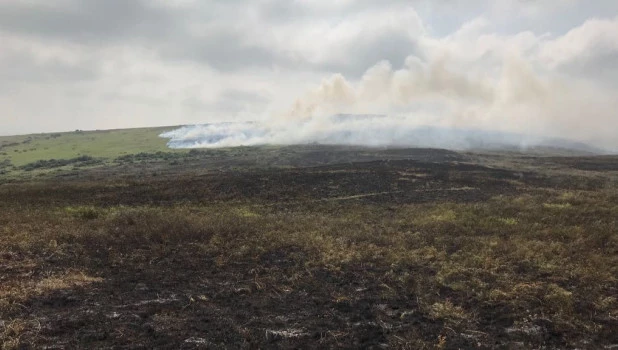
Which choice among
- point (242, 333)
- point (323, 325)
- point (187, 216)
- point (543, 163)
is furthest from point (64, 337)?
point (543, 163)

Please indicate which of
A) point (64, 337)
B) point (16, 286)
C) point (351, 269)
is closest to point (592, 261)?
point (351, 269)

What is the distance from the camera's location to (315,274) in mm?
16297

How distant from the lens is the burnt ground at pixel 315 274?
11383 millimetres

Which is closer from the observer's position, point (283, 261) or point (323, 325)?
point (323, 325)

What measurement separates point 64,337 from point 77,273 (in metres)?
5.68

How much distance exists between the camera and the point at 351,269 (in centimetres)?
1680

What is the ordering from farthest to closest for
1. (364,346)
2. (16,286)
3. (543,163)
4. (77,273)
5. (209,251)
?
(543,163), (209,251), (77,273), (16,286), (364,346)

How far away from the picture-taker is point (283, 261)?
58.3 ft

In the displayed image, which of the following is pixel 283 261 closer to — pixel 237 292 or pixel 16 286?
pixel 237 292

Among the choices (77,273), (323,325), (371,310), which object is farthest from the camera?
(77,273)

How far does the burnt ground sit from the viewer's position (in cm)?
1138

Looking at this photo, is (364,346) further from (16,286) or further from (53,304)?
(16,286)

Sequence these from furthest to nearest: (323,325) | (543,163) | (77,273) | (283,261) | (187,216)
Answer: (543,163) < (187,216) < (283,261) < (77,273) < (323,325)

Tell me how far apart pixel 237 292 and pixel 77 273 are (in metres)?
6.55
